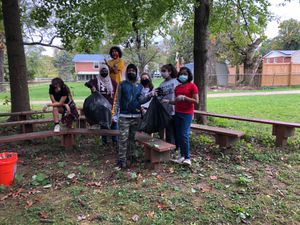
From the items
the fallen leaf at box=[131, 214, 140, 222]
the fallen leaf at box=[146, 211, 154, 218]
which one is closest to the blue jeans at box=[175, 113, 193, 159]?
the fallen leaf at box=[146, 211, 154, 218]

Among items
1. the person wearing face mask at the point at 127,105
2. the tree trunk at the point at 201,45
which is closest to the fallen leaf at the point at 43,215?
the person wearing face mask at the point at 127,105

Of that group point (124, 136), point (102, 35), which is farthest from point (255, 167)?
point (102, 35)

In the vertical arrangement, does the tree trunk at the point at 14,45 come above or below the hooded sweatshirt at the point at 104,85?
above

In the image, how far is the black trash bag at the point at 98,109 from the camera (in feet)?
16.1

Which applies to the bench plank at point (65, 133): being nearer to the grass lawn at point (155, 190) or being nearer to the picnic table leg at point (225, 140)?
the grass lawn at point (155, 190)

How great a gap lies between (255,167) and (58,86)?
3.78m

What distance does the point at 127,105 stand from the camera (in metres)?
4.27

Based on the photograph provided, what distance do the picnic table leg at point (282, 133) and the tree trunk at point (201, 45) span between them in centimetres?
206

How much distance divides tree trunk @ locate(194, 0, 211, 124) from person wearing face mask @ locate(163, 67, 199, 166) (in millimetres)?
3008

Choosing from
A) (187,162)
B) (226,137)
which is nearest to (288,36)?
(226,137)

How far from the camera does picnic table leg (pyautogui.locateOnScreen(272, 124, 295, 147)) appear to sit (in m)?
5.53

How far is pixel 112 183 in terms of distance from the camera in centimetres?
390

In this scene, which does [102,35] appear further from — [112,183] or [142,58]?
[142,58]

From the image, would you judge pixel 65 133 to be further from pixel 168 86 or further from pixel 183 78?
pixel 183 78
